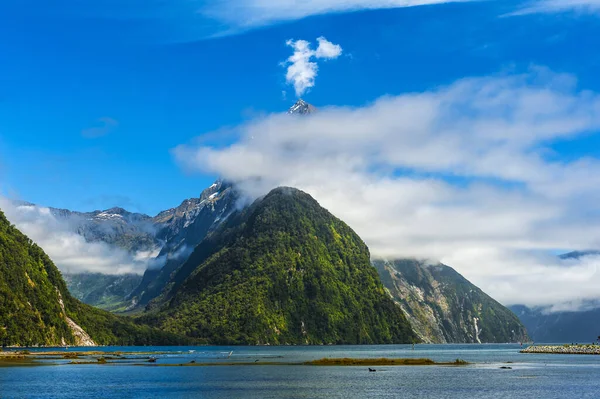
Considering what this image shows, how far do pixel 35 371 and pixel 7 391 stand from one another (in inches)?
2205

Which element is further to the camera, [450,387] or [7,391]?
[450,387]

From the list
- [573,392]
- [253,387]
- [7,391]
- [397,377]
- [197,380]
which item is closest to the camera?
[7,391]

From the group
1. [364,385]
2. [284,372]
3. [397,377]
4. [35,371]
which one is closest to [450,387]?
[364,385]

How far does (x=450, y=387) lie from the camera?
6009 inches

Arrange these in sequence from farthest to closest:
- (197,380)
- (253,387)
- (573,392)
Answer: (197,380)
(253,387)
(573,392)

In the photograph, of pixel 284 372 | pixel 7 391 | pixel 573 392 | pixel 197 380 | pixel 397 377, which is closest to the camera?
pixel 7 391

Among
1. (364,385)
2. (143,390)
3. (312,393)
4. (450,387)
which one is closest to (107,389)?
(143,390)

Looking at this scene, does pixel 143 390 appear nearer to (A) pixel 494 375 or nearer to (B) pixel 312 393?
(B) pixel 312 393

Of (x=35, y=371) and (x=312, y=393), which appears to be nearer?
(x=312, y=393)

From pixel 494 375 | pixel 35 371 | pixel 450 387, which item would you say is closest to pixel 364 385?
pixel 450 387

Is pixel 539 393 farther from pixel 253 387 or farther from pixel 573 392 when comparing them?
pixel 253 387

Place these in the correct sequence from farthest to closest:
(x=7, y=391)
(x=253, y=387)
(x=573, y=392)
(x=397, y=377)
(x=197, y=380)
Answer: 1. (x=397, y=377)
2. (x=197, y=380)
3. (x=253, y=387)
4. (x=573, y=392)
5. (x=7, y=391)

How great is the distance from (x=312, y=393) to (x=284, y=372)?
61.9 meters

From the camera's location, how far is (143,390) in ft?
466
